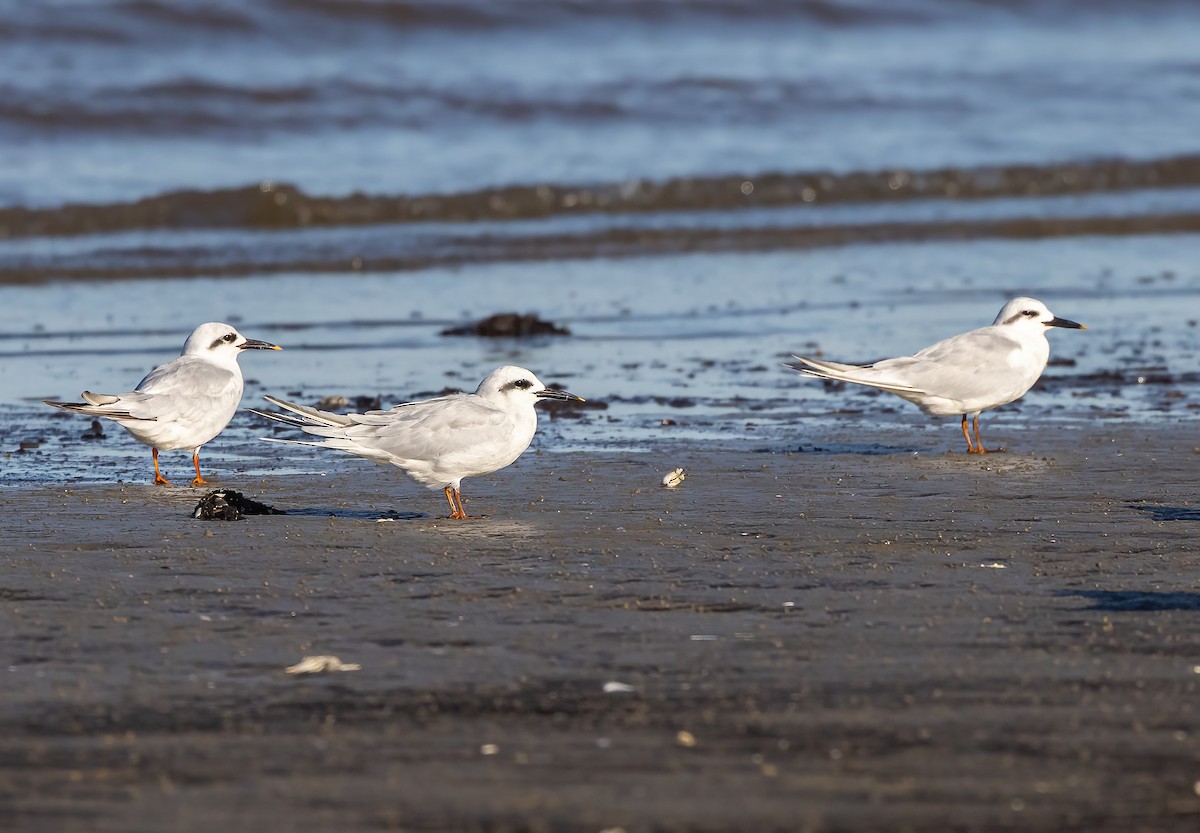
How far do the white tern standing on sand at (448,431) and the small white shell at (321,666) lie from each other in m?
2.18

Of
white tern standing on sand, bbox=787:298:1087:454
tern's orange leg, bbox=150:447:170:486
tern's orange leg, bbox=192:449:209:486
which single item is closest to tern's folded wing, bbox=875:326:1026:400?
white tern standing on sand, bbox=787:298:1087:454

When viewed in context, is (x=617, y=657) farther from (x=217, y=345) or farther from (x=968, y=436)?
(x=217, y=345)

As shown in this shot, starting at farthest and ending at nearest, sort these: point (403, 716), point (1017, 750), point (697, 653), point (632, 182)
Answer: point (632, 182) → point (697, 653) → point (403, 716) → point (1017, 750)

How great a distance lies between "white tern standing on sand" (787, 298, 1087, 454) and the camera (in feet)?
28.5

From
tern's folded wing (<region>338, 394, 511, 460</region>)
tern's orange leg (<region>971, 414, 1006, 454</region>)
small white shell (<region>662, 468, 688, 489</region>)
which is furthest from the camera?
tern's orange leg (<region>971, 414, 1006, 454</region>)

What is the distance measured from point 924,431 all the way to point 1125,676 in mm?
4540

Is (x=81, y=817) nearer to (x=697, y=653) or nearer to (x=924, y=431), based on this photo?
(x=697, y=653)

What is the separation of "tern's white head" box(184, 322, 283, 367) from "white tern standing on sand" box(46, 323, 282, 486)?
0.35 ft

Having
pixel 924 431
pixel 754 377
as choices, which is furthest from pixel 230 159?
pixel 924 431

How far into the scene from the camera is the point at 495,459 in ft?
23.3

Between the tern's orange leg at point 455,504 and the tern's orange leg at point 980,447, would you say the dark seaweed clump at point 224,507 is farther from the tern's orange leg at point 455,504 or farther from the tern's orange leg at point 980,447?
the tern's orange leg at point 980,447

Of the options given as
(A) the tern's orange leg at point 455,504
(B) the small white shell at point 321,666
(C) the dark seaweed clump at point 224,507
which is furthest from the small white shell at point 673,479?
(B) the small white shell at point 321,666

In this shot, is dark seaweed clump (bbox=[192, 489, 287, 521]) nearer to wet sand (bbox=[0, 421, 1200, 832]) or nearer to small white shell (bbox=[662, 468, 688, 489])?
wet sand (bbox=[0, 421, 1200, 832])

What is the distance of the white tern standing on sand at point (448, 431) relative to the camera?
7.02 meters
